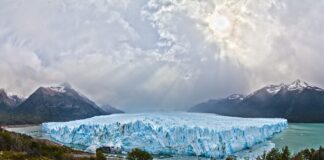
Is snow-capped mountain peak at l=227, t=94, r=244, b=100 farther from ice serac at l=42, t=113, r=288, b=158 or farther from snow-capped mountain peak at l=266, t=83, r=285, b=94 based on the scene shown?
ice serac at l=42, t=113, r=288, b=158

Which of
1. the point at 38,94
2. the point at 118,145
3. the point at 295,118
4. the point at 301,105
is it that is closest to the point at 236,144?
the point at 118,145

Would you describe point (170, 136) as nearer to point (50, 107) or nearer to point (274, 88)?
point (50, 107)

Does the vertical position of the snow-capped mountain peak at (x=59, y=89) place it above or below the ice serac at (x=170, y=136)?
above

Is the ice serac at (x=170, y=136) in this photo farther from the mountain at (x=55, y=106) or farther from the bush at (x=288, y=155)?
the mountain at (x=55, y=106)

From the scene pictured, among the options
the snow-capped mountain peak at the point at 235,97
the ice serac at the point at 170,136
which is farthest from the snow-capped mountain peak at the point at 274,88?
the ice serac at the point at 170,136

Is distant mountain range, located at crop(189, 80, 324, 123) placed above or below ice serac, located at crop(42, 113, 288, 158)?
above

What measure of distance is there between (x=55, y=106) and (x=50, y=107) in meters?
2.08

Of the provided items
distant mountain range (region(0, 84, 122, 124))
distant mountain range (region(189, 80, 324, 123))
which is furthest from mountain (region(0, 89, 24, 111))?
distant mountain range (region(189, 80, 324, 123))

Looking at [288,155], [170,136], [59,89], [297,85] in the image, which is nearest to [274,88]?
[297,85]

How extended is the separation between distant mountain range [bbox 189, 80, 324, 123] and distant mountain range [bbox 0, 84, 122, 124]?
40837mm

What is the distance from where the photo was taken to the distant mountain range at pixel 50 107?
152 m

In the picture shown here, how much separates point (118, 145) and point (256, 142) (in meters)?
18.3

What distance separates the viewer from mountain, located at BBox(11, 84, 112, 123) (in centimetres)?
15450

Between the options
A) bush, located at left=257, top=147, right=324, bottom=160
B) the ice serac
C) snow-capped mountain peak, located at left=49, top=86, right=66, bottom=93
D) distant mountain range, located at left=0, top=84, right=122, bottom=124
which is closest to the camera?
bush, located at left=257, top=147, right=324, bottom=160
